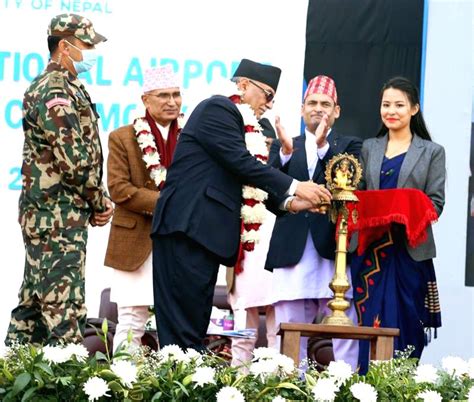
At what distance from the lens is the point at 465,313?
334 inches

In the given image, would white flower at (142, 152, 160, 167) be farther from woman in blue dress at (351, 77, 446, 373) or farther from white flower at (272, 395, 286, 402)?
white flower at (272, 395, 286, 402)

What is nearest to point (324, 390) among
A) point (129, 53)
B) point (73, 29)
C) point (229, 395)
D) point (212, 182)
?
point (229, 395)

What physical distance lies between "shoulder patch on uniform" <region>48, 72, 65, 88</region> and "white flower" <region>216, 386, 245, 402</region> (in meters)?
2.45

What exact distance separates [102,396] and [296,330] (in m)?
1.80

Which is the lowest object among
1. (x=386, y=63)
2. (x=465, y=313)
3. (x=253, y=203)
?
(x=465, y=313)

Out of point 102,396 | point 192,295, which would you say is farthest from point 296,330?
point 102,396

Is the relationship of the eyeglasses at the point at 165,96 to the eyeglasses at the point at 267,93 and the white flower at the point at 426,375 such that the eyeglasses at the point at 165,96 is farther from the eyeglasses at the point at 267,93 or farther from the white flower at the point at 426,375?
the white flower at the point at 426,375

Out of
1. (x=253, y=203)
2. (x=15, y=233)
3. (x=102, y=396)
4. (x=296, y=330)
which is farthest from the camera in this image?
(x=15, y=233)

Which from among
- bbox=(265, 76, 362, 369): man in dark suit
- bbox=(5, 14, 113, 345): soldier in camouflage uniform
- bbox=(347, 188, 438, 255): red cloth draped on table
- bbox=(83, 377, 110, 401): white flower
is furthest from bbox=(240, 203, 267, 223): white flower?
bbox=(83, 377, 110, 401): white flower

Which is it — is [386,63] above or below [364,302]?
above

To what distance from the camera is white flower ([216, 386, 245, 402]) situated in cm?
357

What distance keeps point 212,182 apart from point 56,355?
1966 millimetres

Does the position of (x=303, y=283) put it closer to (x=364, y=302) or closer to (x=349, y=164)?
(x=364, y=302)

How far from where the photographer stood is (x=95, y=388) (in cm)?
352
